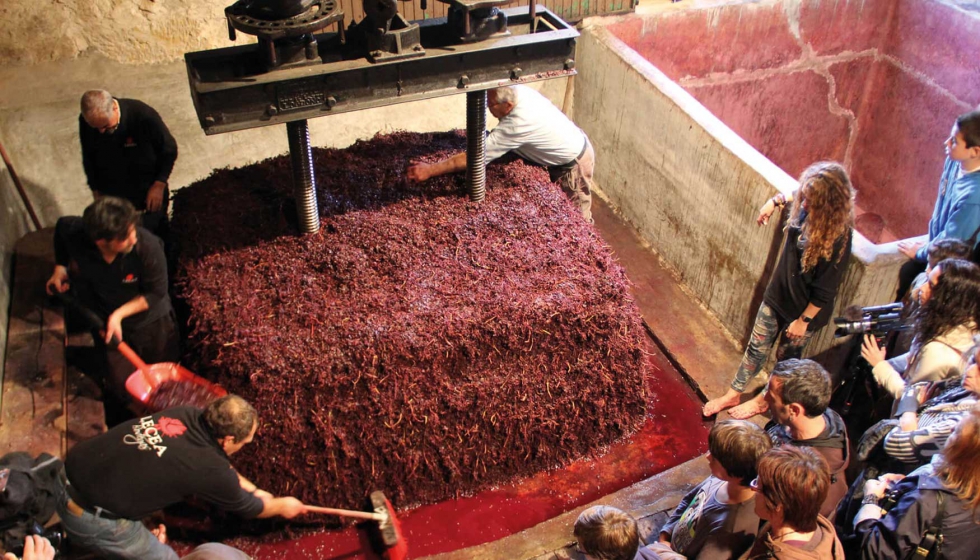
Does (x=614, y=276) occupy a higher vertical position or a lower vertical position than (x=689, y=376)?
higher

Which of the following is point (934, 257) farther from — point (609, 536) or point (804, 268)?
point (609, 536)

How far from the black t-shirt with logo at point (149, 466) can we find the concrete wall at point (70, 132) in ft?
7.46

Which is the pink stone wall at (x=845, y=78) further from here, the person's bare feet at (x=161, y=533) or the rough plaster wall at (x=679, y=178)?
the person's bare feet at (x=161, y=533)

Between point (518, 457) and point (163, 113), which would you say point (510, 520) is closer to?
point (518, 457)

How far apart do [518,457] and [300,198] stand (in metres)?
1.78

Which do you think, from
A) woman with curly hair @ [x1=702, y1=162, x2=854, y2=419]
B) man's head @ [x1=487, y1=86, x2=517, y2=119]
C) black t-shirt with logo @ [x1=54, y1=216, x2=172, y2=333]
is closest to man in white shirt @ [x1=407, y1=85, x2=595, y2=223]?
man's head @ [x1=487, y1=86, x2=517, y2=119]

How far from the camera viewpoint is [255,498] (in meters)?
3.11

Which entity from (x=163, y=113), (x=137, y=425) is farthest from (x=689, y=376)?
(x=163, y=113)

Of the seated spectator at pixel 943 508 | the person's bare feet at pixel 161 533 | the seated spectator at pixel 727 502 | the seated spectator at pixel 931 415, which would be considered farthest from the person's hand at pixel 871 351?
the person's bare feet at pixel 161 533

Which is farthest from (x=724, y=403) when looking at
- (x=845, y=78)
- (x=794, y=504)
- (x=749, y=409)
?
(x=845, y=78)

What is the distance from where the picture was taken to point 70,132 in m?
5.32

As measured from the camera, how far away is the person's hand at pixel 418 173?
14.7 feet

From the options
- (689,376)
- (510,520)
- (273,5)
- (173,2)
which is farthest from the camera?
(173,2)

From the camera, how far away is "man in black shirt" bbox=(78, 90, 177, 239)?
4.38m
